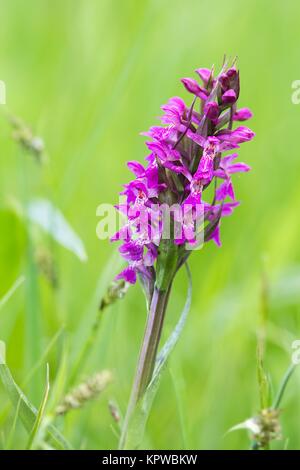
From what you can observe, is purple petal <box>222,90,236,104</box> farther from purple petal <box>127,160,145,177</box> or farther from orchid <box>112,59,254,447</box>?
purple petal <box>127,160,145,177</box>

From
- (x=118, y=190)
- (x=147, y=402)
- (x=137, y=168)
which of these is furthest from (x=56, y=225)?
(x=118, y=190)

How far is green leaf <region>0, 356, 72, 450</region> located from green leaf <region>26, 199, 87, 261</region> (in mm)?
637

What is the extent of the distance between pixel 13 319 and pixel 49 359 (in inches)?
8.7

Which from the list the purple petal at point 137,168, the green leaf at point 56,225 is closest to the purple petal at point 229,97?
the purple petal at point 137,168

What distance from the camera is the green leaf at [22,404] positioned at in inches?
58.9

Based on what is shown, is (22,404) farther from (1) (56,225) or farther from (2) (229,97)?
(1) (56,225)

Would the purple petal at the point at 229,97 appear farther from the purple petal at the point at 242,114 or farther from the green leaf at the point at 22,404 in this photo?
the green leaf at the point at 22,404

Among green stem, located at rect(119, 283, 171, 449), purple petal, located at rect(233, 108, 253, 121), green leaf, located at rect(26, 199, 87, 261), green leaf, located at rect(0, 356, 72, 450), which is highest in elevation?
green leaf, located at rect(26, 199, 87, 261)

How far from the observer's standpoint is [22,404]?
1556 mm

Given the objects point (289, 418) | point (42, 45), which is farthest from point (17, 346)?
point (42, 45)

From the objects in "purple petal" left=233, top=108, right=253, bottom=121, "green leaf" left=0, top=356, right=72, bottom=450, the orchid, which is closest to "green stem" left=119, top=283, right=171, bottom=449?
the orchid

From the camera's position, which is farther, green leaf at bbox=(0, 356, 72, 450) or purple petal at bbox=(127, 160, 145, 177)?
purple petal at bbox=(127, 160, 145, 177)

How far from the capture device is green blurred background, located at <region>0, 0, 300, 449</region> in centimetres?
236

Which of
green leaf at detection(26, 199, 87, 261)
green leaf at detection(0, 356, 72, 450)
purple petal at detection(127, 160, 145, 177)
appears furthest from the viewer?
green leaf at detection(26, 199, 87, 261)
